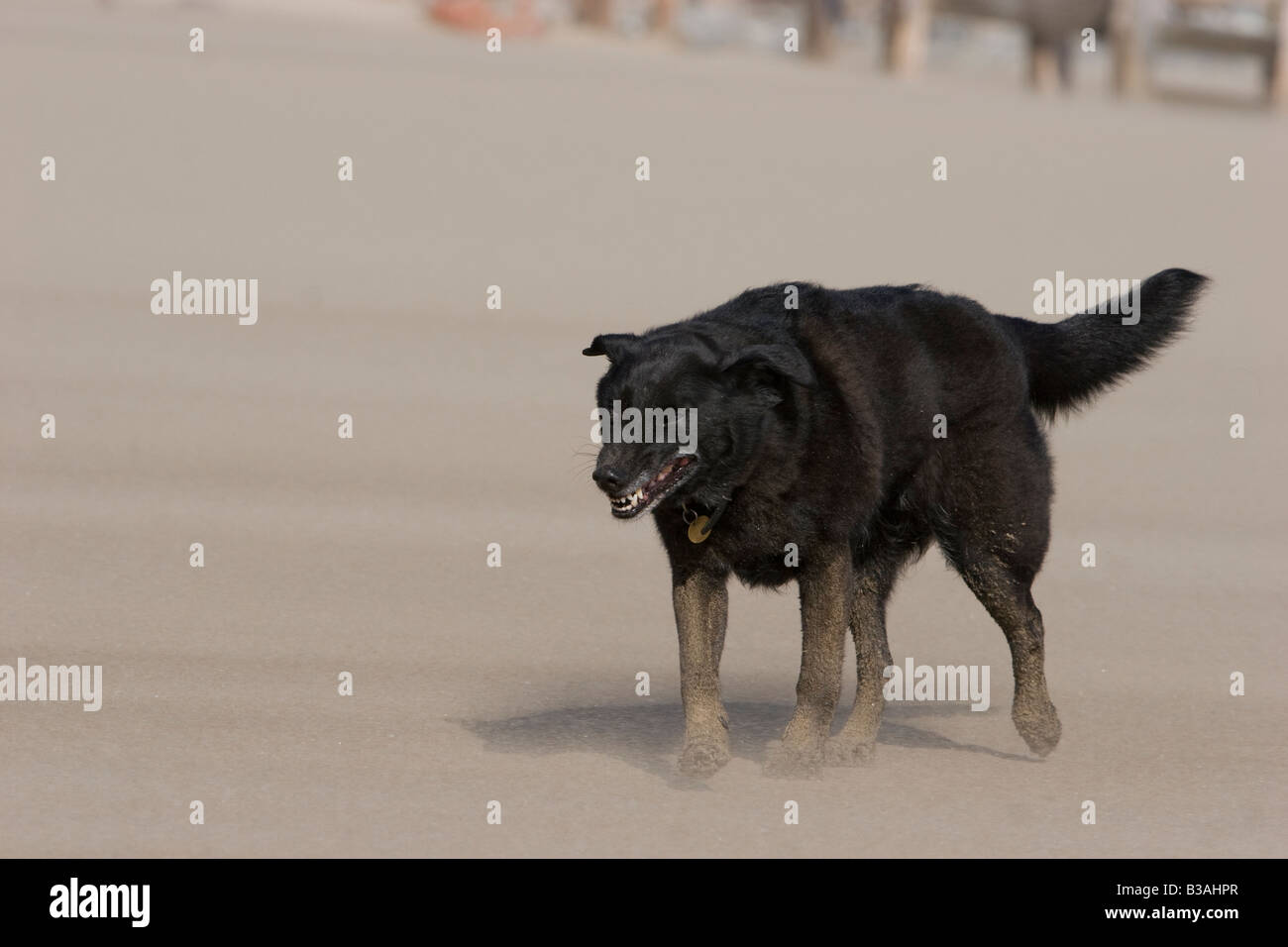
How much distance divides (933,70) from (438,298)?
55.4 feet

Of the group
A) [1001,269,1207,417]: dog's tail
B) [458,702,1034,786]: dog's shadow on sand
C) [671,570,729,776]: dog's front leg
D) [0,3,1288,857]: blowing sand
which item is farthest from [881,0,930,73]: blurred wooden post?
[671,570,729,776]: dog's front leg

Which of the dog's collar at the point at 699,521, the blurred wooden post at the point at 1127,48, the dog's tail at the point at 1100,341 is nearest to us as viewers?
the dog's collar at the point at 699,521

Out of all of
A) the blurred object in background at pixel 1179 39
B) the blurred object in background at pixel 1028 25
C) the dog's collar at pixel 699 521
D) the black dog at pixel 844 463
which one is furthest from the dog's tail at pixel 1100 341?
the blurred object in background at pixel 1179 39

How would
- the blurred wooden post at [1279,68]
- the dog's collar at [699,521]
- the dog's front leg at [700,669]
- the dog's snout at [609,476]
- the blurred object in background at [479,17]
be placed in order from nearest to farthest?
the dog's snout at [609,476] < the dog's collar at [699,521] < the dog's front leg at [700,669] < the blurred wooden post at [1279,68] < the blurred object in background at [479,17]

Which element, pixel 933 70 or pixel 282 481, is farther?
pixel 933 70

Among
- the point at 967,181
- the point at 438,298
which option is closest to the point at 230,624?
the point at 438,298

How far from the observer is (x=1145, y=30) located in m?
26.2

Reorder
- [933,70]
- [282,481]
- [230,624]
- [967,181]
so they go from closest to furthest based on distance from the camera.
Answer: [230,624] < [282,481] < [967,181] < [933,70]

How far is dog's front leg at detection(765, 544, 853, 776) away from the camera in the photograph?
20.2 ft

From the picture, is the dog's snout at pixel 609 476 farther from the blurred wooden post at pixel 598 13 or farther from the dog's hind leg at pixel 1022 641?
the blurred wooden post at pixel 598 13

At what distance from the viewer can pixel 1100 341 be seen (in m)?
6.88

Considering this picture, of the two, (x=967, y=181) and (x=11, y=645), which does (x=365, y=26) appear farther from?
(x=11, y=645)

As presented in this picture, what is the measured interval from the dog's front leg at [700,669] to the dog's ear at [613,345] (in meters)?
0.66

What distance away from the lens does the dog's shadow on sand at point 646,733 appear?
6.61 m
